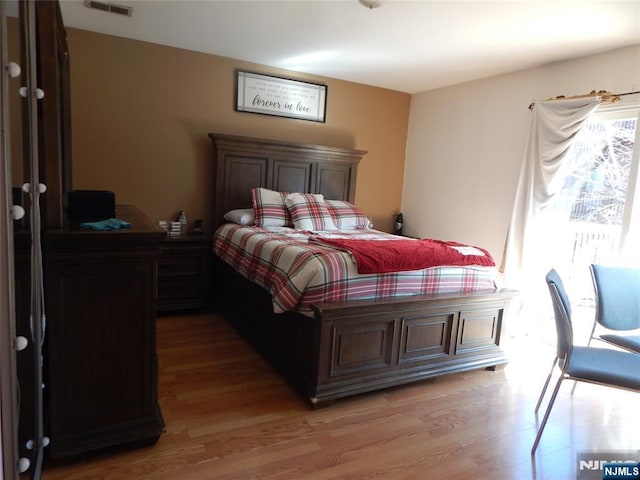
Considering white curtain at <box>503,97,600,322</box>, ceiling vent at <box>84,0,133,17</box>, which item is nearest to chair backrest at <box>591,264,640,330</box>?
white curtain at <box>503,97,600,322</box>

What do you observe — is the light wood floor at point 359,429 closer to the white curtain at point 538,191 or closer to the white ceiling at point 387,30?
the white curtain at point 538,191

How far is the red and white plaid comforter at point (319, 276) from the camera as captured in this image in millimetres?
2258

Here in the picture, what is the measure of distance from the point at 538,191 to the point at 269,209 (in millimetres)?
2334

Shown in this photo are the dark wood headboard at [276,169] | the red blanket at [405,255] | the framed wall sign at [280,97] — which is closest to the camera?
the red blanket at [405,255]

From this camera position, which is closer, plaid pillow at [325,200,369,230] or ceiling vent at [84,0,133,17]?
ceiling vent at [84,0,133,17]

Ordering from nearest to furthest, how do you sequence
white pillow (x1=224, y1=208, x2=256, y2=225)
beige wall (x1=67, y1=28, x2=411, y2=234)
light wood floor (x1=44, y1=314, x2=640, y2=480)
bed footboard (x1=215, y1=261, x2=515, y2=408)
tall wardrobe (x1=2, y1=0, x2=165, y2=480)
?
1. tall wardrobe (x1=2, y1=0, x2=165, y2=480)
2. light wood floor (x1=44, y1=314, x2=640, y2=480)
3. bed footboard (x1=215, y1=261, x2=515, y2=408)
4. beige wall (x1=67, y1=28, x2=411, y2=234)
5. white pillow (x1=224, y1=208, x2=256, y2=225)

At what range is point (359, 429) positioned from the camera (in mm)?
2096

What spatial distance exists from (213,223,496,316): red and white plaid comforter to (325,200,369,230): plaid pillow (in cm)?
79

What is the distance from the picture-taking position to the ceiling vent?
2758mm

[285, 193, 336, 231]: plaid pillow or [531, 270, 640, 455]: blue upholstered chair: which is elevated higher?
[285, 193, 336, 231]: plaid pillow

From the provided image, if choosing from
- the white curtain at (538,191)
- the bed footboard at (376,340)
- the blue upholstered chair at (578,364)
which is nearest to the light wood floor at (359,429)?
the bed footboard at (376,340)

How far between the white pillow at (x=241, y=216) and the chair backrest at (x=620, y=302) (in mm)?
2668

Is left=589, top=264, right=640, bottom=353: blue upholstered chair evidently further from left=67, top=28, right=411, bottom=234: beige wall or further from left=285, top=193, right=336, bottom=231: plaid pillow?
left=67, top=28, right=411, bottom=234: beige wall

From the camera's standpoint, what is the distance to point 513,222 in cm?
357
